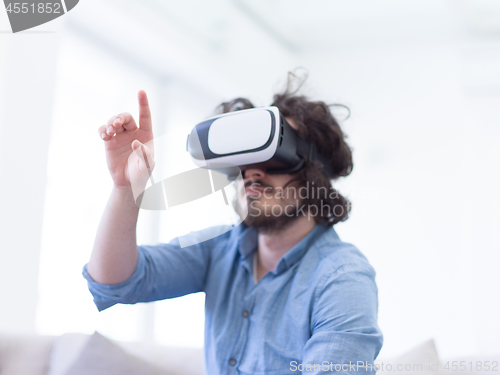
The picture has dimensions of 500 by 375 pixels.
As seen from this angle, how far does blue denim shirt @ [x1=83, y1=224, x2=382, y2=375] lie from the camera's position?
0.60 meters

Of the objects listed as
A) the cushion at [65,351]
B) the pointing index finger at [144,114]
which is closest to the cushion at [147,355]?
the cushion at [65,351]

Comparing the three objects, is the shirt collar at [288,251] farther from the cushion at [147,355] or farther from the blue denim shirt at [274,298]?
the cushion at [147,355]

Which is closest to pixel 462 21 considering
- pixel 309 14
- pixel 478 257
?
pixel 309 14

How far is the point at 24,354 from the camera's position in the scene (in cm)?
58

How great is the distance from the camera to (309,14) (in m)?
1.42

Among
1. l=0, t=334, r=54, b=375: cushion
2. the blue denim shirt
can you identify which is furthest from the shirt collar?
l=0, t=334, r=54, b=375: cushion

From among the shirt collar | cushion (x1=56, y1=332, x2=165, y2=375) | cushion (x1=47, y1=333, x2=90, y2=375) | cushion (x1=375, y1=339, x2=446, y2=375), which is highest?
the shirt collar

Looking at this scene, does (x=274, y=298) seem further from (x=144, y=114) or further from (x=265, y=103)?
(x=265, y=103)

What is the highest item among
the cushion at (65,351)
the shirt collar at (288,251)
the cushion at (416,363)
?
the shirt collar at (288,251)

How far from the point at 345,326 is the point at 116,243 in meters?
0.36

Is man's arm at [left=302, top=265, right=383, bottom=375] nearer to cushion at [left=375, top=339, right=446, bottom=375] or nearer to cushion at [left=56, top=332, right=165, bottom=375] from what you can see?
cushion at [left=375, top=339, right=446, bottom=375]

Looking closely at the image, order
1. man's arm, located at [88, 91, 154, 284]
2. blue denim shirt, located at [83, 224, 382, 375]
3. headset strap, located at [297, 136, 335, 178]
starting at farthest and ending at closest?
headset strap, located at [297, 136, 335, 178], blue denim shirt, located at [83, 224, 382, 375], man's arm, located at [88, 91, 154, 284]

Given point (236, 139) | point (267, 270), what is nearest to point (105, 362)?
point (267, 270)

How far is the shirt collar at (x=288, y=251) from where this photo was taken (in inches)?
29.6
